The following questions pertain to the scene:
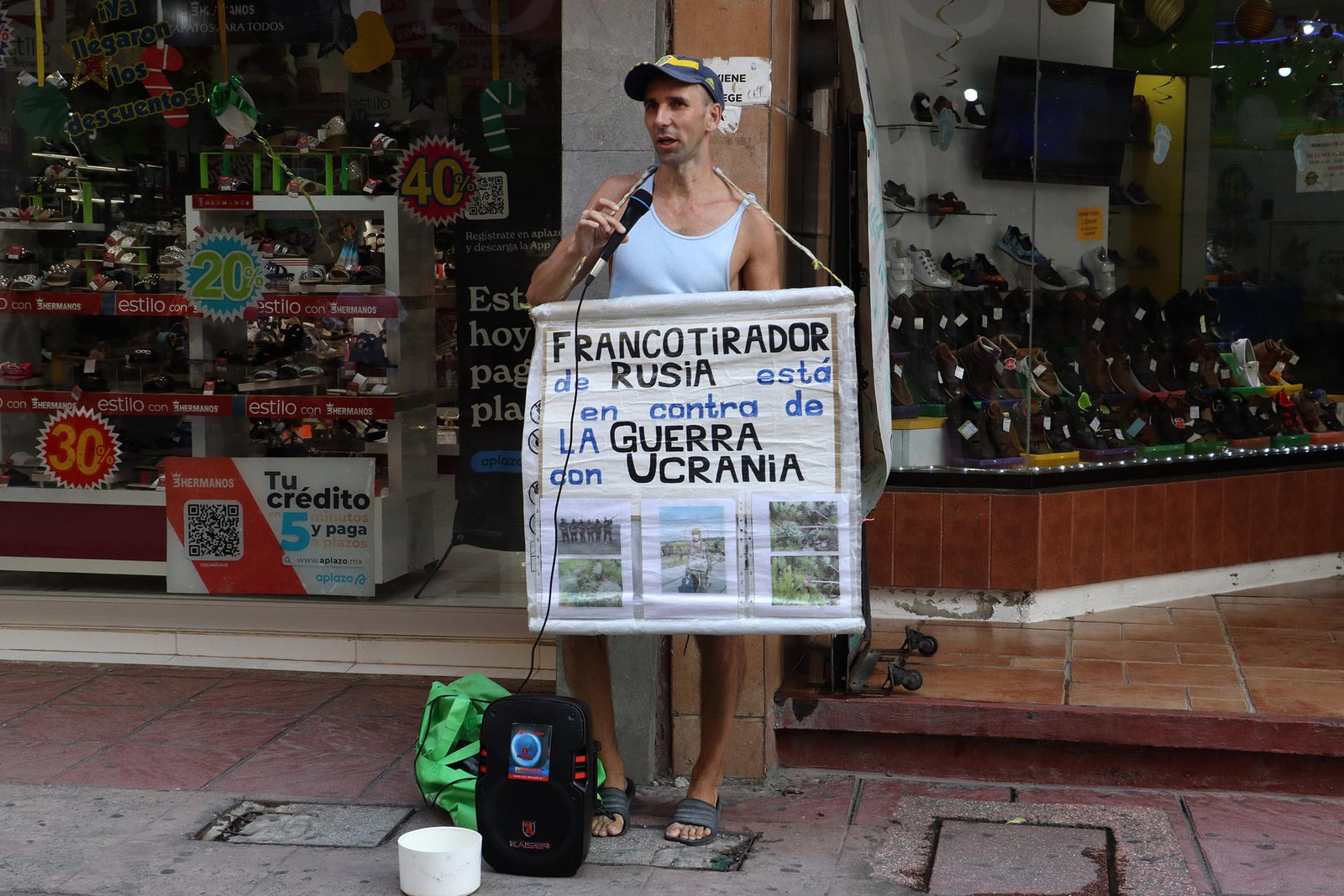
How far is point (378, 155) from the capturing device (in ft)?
19.3

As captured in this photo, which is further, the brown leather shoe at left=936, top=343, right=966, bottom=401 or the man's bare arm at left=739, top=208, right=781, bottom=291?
the brown leather shoe at left=936, top=343, right=966, bottom=401

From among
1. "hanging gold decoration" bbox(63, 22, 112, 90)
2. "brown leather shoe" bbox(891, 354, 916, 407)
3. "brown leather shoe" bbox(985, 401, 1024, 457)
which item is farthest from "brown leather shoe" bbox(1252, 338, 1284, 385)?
"hanging gold decoration" bbox(63, 22, 112, 90)

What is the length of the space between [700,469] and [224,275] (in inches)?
122

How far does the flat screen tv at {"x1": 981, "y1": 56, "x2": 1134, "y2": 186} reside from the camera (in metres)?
6.27

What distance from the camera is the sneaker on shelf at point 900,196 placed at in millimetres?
6285

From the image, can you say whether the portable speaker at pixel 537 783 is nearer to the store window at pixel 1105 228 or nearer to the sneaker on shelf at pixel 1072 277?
the store window at pixel 1105 228

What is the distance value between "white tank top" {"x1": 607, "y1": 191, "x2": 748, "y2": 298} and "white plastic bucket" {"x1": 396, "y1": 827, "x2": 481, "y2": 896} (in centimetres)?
158

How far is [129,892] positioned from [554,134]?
3.29 metres

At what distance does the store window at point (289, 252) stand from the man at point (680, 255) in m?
1.75

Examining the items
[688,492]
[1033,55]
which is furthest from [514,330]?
[1033,55]

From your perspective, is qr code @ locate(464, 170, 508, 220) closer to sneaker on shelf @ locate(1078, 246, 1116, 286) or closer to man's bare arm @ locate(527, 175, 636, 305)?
man's bare arm @ locate(527, 175, 636, 305)

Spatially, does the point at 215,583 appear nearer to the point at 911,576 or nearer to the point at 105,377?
the point at 105,377

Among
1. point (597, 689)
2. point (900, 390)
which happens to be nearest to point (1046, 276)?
point (900, 390)

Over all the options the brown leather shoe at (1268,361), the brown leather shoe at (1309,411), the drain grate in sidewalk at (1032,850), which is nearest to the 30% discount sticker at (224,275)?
the drain grate in sidewalk at (1032,850)
